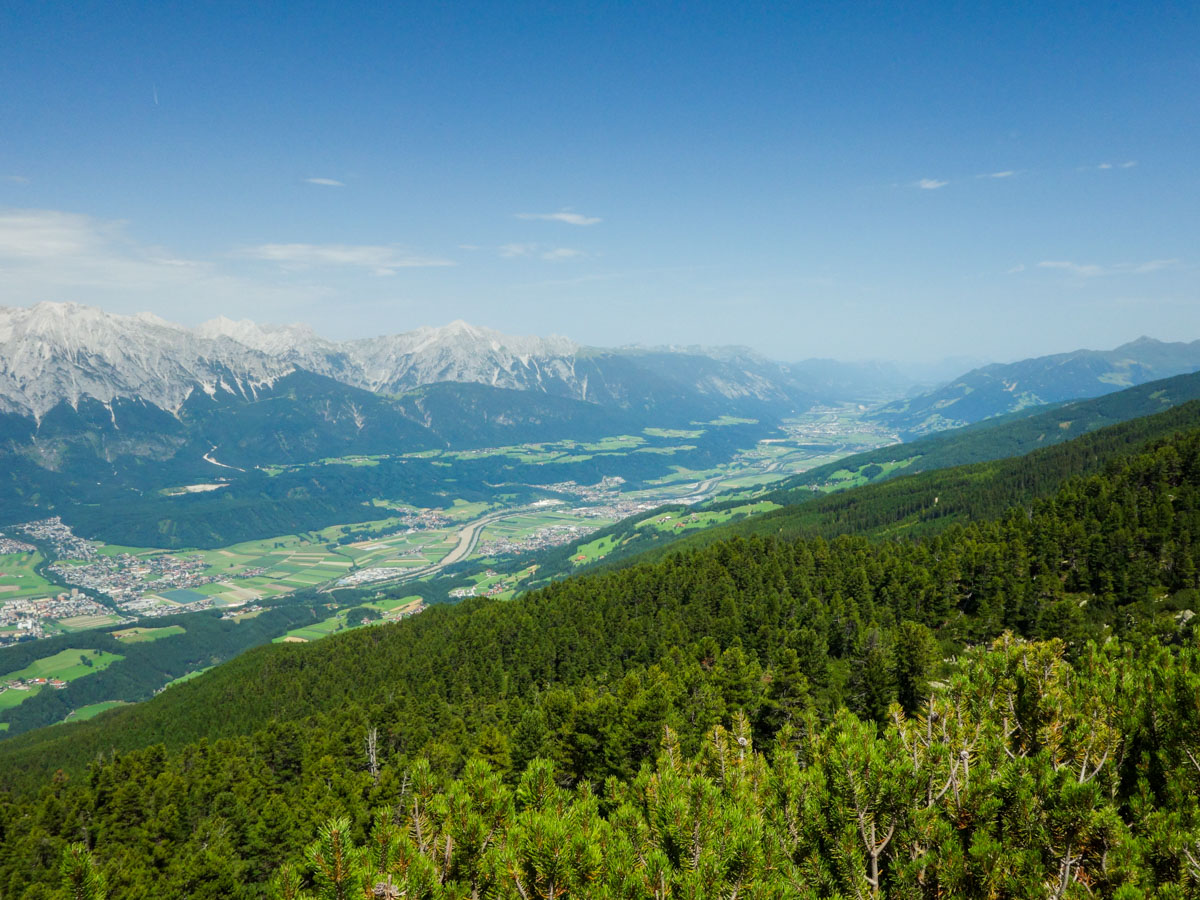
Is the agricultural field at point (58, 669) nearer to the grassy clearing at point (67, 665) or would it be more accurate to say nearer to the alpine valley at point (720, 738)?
the grassy clearing at point (67, 665)

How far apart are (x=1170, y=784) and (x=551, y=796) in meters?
12.2

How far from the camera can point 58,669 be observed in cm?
16250

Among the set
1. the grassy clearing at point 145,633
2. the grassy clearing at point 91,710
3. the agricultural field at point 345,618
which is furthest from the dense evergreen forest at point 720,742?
the grassy clearing at point 145,633

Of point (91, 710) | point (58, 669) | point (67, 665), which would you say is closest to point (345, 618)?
point (91, 710)

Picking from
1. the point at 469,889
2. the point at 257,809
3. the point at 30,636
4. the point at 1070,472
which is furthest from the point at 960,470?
the point at 30,636

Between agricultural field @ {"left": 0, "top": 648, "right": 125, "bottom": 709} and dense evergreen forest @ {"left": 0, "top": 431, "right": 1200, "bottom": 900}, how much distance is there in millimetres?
48352

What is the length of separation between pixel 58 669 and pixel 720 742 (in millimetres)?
212251

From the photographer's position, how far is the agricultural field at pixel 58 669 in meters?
150

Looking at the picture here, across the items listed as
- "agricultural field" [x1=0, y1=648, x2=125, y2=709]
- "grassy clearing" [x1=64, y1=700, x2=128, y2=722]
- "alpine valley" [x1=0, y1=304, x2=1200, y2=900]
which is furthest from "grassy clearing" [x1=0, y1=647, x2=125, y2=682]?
"grassy clearing" [x1=64, y1=700, x2=128, y2=722]

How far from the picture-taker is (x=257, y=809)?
46406 millimetres

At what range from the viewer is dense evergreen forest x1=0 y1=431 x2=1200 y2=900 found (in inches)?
390

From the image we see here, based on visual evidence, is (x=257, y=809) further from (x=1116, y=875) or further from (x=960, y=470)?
(x=960, y=470)

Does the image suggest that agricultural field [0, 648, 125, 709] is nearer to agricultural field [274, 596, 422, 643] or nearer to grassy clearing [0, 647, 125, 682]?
grassy clearing [0, 647, 125, 682]

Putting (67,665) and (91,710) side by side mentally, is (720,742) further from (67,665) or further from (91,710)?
(67,665)
